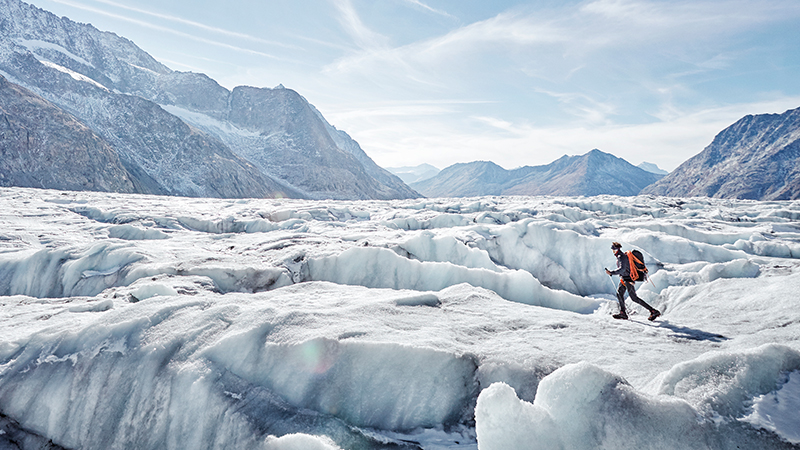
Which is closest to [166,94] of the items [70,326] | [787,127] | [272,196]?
[272,196]

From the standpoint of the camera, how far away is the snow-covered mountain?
84125mm

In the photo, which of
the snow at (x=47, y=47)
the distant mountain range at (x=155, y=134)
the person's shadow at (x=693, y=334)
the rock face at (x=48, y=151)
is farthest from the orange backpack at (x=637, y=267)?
the snow at (x=47, y=47)

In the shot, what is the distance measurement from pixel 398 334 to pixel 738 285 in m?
7.93

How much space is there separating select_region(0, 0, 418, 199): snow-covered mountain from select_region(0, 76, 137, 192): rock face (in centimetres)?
844

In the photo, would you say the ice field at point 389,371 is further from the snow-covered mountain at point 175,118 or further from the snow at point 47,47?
the snow at point 47,47

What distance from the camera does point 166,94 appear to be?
452ft

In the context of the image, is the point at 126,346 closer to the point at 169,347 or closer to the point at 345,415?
the point at 169,347

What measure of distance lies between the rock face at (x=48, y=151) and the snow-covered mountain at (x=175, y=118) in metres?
8.44

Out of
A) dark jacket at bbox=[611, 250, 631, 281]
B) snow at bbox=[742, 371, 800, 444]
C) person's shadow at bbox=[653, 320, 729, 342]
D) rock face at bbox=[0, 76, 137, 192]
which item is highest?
rock face at bbox=[0, 76, 137, 192]

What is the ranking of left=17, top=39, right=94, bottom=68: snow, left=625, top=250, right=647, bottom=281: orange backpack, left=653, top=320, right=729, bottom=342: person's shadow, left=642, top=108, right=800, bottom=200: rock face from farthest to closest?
left=642, top=108, right=800, bottom=200: rock face → left=17, top=39, right=94, bottom=68: snow → left=625, top=250, right=647, bottom=281: orange backpack → left=653, top=320, right=729, bottom=342: person's shadow

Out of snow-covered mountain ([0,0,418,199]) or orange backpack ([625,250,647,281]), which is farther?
snow-covered mountain ([0,0,418,199])

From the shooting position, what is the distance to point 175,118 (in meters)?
94.4

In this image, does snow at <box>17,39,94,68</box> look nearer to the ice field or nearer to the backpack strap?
the ice field

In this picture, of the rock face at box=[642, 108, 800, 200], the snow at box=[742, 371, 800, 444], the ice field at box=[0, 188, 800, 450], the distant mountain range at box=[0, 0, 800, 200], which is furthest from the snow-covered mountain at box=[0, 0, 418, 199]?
the rock face at box=[642, 108, 800, 200]
